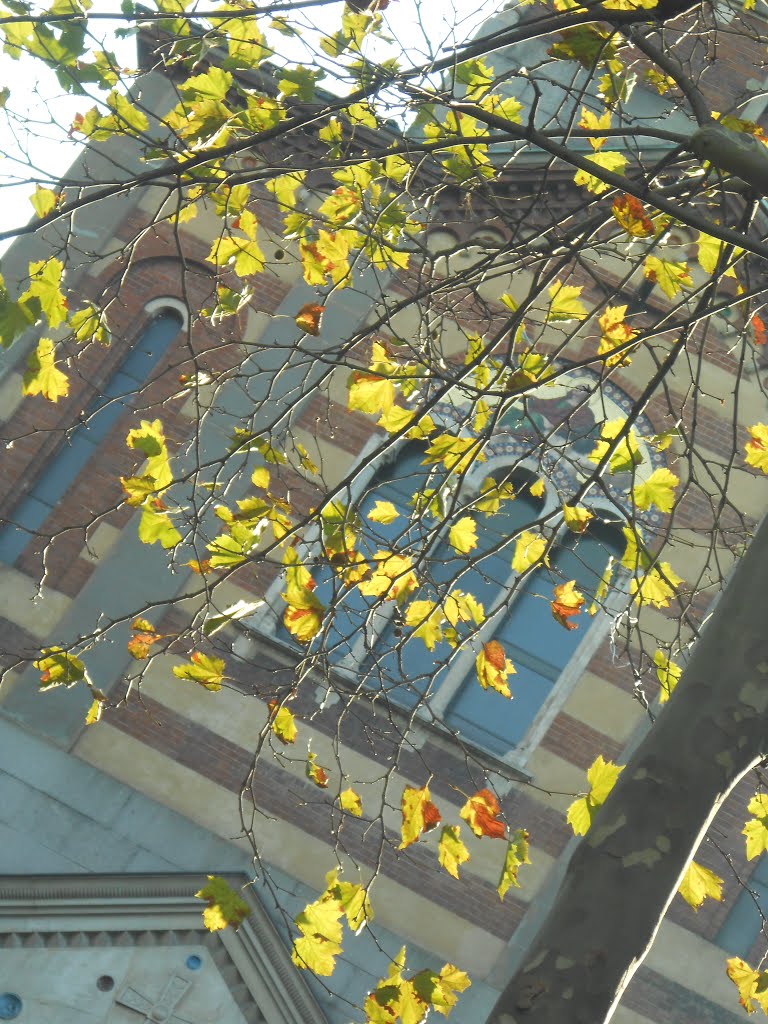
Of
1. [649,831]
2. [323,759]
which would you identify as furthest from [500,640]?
[649,831]

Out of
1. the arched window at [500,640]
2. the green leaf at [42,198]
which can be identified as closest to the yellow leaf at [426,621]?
the green leaf at [42,198]

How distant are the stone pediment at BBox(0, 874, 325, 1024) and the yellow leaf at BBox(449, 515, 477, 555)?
14.2 feet

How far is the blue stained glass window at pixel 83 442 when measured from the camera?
11.2 m

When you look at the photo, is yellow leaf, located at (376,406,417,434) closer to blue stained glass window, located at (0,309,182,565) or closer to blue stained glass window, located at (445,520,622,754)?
blue stained glass window, located at (445,520,622,754)

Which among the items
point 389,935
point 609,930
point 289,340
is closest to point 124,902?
point 389,935

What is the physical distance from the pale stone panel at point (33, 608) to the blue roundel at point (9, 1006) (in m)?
2.93

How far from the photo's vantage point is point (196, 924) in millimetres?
9461

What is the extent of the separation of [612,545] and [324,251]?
5236 millimetres

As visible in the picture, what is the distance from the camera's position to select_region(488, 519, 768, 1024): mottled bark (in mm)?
3486

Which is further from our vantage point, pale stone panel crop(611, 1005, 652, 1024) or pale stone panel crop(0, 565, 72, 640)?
pale stone panel crop(0, 565, 72, 640)

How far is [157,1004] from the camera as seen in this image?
9.06 meters

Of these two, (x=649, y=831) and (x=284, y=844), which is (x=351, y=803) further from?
(x=284, y=844)

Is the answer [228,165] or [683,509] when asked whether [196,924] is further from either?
[228,165]

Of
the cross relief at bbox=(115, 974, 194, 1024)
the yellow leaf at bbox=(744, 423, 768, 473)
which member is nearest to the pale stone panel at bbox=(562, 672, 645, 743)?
the cross relief at bbox=(115, 974, 194, 1024)
